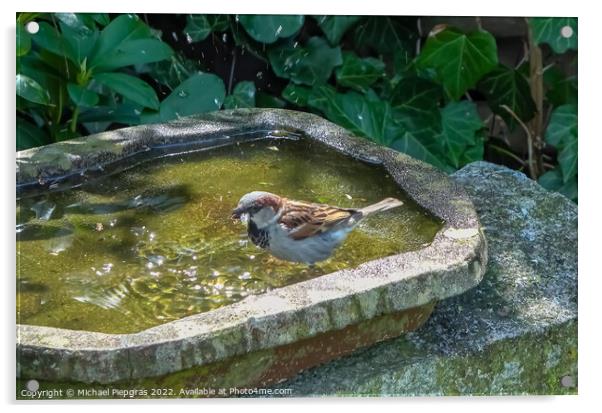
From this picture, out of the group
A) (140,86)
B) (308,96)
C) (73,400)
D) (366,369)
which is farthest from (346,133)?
(73,400)

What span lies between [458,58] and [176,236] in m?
0.89

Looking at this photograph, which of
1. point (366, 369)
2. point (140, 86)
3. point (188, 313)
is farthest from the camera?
point (140, 86)

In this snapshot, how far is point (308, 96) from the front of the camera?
2529 mm

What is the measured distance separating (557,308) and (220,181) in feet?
2.76

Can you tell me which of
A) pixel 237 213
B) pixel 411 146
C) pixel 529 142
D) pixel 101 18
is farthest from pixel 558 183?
pixel 101 18

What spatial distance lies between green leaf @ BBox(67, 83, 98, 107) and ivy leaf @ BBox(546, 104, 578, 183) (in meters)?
1.14

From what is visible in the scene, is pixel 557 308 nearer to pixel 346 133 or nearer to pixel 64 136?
pixel 346 133

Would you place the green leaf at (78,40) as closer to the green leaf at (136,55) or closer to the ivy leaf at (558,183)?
the green leaf at (136,55)

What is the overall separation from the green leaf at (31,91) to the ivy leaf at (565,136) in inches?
49.2

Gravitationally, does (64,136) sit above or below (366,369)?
above

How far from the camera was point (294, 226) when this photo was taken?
2.07 m

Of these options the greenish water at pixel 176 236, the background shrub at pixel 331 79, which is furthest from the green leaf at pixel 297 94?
the greenish water at pixel 176 236

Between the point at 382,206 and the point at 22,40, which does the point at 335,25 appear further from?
the point at 22,40
